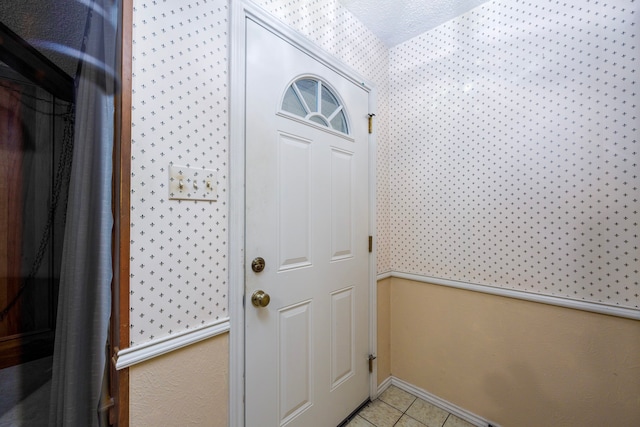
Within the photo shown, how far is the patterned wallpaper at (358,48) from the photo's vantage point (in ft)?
4.21

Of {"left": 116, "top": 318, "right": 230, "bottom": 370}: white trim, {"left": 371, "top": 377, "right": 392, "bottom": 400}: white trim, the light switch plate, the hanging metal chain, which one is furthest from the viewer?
{"left": 371, "top": 377, "right": 392, "bottom": 400}: white trim

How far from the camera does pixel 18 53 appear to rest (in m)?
1.26

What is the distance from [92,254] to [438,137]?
6.14 ft

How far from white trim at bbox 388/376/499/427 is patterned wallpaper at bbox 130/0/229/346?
5.06 feet

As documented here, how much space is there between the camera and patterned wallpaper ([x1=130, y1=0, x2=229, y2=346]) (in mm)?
802

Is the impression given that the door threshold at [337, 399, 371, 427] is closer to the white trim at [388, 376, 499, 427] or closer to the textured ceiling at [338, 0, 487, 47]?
the white trim at [388, 376, 499, 427]

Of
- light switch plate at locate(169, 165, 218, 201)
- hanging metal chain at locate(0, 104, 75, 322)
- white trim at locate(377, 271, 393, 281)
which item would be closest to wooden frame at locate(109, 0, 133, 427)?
light switch plate at locate(169, 165, 218, 201)

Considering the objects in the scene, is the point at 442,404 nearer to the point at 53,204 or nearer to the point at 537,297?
the point at 537,297

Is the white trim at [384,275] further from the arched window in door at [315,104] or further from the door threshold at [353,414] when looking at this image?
the arched window in door at [315,104]

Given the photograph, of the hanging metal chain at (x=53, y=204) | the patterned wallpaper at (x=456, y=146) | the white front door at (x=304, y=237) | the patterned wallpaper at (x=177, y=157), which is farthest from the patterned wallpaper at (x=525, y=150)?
the hanging metal chain at (x=53, y=204)

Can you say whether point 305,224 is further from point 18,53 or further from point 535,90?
point 18,53

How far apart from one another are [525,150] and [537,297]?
79cm

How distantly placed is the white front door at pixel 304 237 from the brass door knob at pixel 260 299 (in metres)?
0.03

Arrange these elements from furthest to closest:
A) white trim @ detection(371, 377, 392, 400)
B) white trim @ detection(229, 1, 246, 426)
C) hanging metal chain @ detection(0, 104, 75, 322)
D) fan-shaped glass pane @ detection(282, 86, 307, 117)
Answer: white trim @ detection(371, 377, 392, 400) → hanging metal chain @ detection(0, 104, 75, 322) → fan-shaped glass pane @ detection(282, 86, 307, 117) → white trim @ detection(229, 1, 246, 426)
